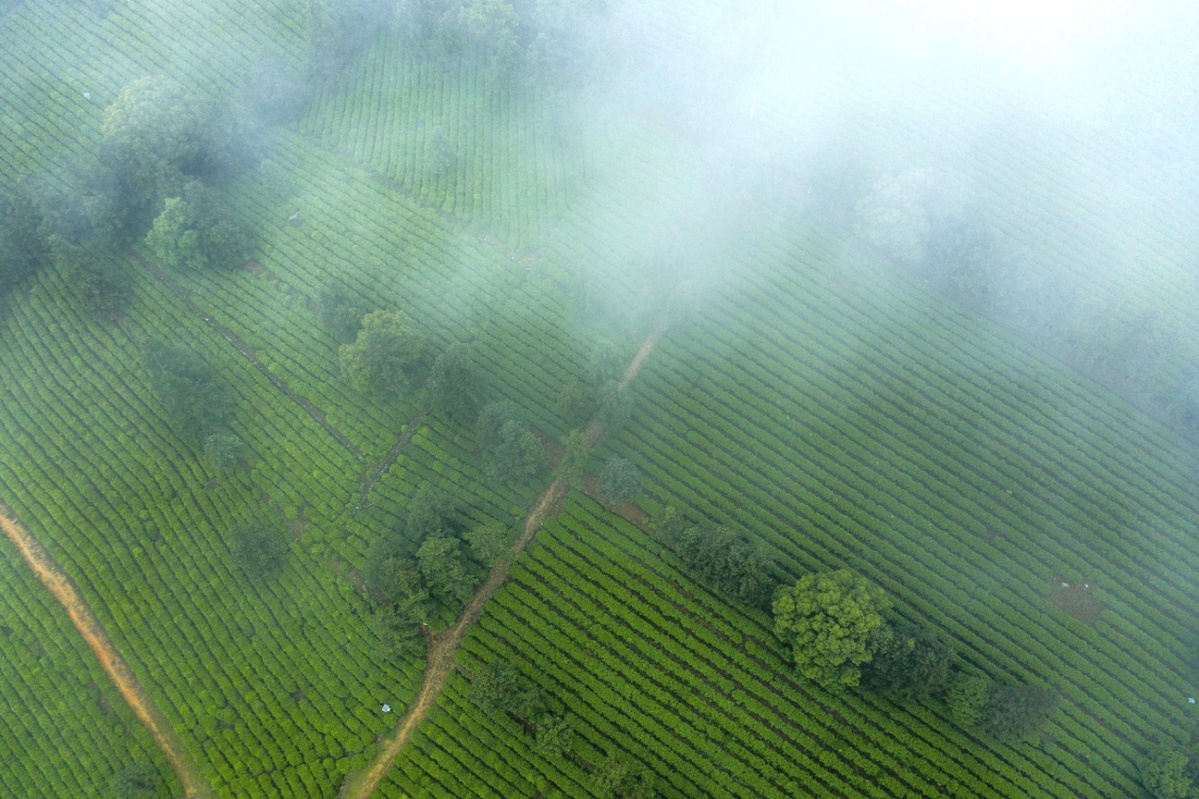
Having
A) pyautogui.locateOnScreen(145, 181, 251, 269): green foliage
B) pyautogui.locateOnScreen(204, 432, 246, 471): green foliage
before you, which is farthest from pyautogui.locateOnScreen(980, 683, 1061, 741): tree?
pyautogui.locateOnScreen(145, 181, 251, 269): green foliage

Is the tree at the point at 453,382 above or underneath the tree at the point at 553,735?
above

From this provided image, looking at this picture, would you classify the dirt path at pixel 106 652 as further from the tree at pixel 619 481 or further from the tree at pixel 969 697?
Answer: the tree at pixel 969 697

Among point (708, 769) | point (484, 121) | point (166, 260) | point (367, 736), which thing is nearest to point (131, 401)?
point (166, 260)

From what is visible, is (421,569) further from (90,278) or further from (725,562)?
(90,278)

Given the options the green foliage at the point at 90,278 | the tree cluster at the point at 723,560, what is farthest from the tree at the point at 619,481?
the green foliage at the point at 90,278

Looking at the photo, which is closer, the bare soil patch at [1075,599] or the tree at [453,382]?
the bare soil patch at [1075,599]

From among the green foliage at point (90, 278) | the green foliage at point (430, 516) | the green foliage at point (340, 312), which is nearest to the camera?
the green foliage at point (430, 516)

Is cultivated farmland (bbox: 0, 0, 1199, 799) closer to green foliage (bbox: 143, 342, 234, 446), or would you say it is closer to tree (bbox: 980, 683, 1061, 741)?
green foliage (bbox: 143, 342, 234, 446)

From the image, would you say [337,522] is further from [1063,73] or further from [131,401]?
[1063,73]
